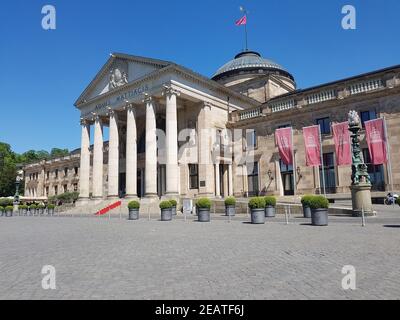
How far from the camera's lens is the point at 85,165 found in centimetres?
4953

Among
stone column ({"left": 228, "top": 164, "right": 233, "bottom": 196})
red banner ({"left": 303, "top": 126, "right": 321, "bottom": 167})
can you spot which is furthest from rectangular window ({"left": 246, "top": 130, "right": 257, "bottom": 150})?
red banner ({"left": 303, "top": 126, "right": 321, "bottom": 167})

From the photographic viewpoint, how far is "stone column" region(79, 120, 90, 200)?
48.3m

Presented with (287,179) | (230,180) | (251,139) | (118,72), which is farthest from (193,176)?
(118,72)

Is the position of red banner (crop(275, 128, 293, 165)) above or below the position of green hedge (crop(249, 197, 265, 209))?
above

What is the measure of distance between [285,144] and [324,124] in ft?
15.5

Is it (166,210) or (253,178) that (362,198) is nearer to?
(166,210)

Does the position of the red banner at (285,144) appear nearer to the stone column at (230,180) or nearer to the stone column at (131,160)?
the stone column at (230,180)

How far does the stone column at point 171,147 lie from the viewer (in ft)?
119

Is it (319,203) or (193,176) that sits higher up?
(193,176)

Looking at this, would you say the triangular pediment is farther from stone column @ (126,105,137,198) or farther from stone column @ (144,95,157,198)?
stone column @ (144,95,157,198)

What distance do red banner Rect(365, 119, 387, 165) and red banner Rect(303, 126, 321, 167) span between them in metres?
4.40

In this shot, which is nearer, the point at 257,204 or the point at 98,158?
the point at 257,204

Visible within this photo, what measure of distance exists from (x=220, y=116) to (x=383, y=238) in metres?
33.7
